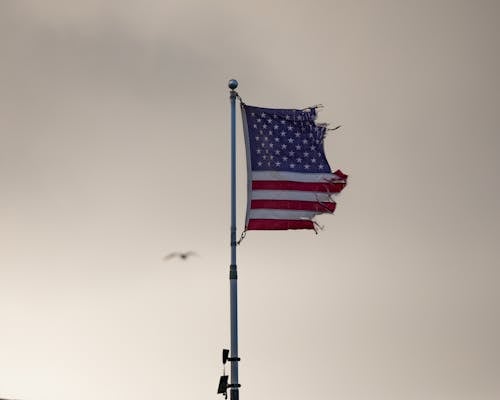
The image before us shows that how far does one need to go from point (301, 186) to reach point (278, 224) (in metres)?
1.98

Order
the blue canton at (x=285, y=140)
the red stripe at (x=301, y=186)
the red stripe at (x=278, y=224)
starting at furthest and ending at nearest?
the blue canton at (x=285, y=140) < the red stripe at (x=301, y=186) < the red stripe at (x=278, y=224)

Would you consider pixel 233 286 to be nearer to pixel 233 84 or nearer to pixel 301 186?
pixel 301 186

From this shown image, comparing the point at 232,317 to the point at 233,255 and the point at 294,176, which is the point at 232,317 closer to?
the point at 233,255

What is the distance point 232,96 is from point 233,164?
284cm

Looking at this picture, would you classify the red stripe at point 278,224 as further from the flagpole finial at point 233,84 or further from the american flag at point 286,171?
the flagpole finial at point 233,84

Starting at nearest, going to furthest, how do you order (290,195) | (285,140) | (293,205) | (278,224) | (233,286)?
(233,286) → (278,224) → (293,205) → (290,195) → (285,140)

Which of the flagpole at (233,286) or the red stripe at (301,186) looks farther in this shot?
the red stripe at (301,186)

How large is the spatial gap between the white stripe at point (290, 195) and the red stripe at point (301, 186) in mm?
137

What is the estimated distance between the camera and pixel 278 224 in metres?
30.2

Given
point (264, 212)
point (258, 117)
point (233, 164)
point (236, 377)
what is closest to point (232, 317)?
point (236, 377)

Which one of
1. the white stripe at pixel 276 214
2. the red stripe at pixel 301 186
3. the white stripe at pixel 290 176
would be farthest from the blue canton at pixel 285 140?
the white stripe at pixel 276 214

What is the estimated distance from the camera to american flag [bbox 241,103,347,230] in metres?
30.2

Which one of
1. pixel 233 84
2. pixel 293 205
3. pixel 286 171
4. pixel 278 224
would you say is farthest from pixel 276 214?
pixel 233 84

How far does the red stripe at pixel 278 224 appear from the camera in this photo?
2994cm
